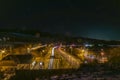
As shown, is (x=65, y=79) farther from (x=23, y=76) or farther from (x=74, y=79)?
(x=23, y=76)

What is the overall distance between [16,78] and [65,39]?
38.3 m

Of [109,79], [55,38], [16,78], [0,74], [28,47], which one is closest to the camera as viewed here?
[109,79]

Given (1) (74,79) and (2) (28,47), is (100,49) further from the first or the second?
(1) (74,79)

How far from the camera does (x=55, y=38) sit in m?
76.5

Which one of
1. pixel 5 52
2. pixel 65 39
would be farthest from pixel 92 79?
pixel 5 52

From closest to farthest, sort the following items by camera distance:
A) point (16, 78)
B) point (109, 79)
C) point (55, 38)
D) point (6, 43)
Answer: point (109, 79)
point (16, 78)
point (6, 43)
point (55, 38)

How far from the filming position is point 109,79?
2981cm

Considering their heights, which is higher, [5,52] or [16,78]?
[5,52]

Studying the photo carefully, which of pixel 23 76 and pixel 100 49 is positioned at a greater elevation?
pixel 100 49

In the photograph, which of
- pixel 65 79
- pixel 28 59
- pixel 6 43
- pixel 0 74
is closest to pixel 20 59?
pixel 28 59

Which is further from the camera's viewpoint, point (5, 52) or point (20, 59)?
point (5, 52)

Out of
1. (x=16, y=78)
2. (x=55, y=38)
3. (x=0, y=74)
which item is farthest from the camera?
(x=55, y=38)

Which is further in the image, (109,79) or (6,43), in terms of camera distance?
(6,43)

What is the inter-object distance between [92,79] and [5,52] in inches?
2084
